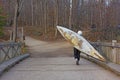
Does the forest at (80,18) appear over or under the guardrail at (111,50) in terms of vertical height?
over

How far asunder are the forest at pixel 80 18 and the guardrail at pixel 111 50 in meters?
29.8

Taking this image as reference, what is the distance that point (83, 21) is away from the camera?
7131 cm

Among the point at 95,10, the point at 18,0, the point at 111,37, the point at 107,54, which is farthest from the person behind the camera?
the point at 95,10

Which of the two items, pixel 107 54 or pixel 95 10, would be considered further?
pixel 95 10

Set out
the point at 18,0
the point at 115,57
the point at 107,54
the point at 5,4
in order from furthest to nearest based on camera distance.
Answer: the point at 5,4 → the point at 18,0 → the point at 107,54 → the point at 115,57

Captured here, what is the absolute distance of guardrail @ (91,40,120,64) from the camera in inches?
605

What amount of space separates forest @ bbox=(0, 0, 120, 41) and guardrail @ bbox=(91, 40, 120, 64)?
29843 mm

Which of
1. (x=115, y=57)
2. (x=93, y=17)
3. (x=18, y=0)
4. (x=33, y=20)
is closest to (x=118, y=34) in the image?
(x=93, y=17)

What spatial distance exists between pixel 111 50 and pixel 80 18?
5436 centimetres

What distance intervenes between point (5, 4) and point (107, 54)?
67.0 meters

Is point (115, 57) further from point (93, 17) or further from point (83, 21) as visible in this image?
point (83, 21)

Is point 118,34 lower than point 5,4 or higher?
lower

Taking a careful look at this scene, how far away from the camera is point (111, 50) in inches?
646

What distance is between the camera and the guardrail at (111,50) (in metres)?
15.4
